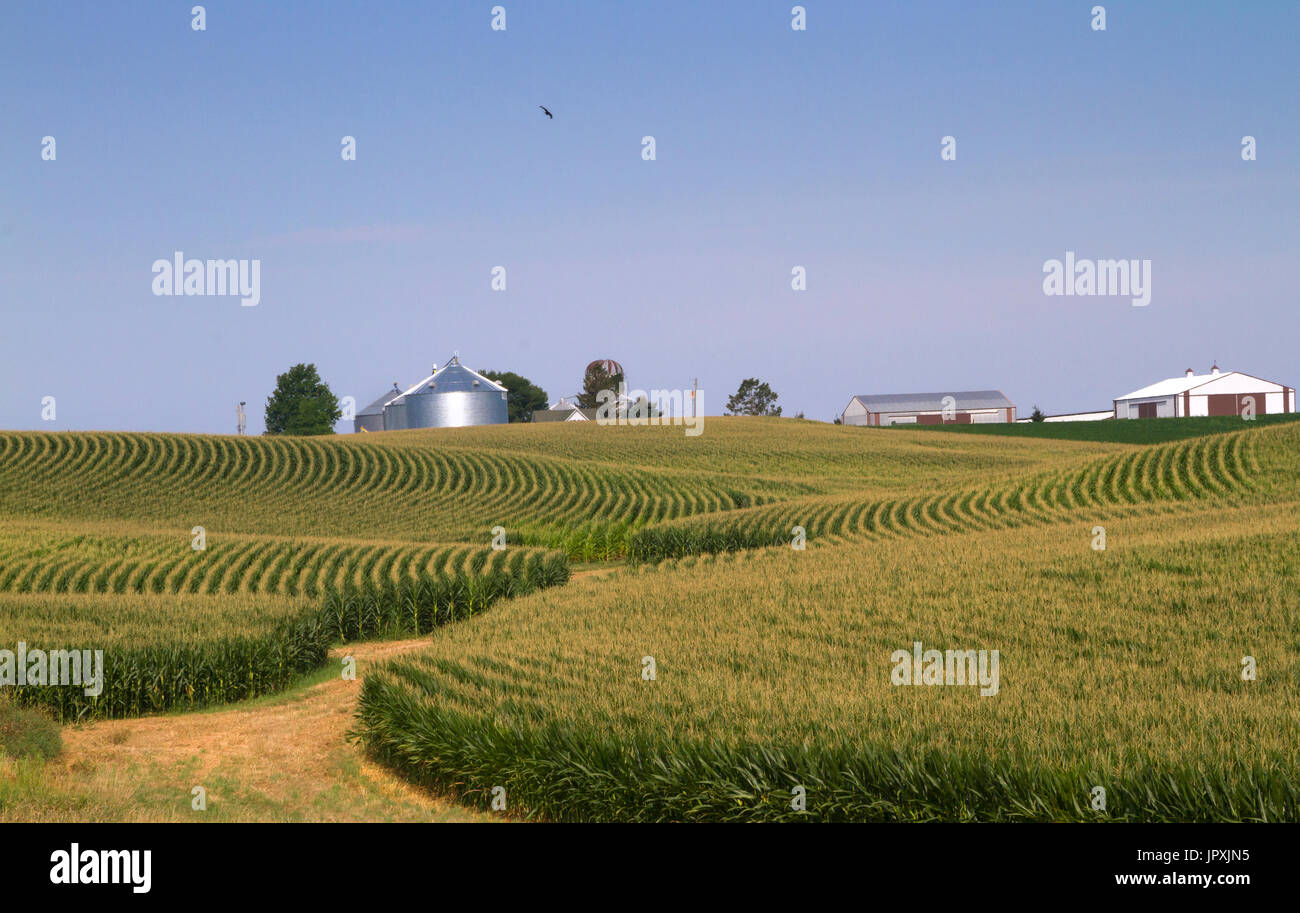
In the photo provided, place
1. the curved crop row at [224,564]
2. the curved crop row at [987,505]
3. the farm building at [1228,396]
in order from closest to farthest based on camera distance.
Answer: the curved crop row at [224,564]
the curved crop row at [987,505]
the farm building at [1228,396]

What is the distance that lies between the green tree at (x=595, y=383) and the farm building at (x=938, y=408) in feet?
114

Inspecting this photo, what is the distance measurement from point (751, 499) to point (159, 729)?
1417 inches

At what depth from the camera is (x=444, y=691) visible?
14.6 m

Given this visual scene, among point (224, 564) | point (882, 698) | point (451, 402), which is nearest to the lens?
point (882, 698)

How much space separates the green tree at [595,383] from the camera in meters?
144

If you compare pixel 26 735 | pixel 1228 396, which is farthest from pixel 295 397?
pixel 26 735

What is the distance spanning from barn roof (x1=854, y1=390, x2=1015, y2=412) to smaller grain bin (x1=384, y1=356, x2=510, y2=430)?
54659 millimetres

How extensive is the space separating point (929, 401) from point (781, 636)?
12513 centimetres

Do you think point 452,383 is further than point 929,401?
No

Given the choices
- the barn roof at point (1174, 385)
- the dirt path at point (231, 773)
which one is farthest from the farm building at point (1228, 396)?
the dirt path at point (231, 773)

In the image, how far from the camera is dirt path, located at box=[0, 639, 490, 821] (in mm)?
11492

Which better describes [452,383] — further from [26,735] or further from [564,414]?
[26,735]

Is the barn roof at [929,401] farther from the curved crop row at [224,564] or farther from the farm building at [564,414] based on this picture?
the curved crop row at [224,564]

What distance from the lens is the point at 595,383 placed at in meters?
145
